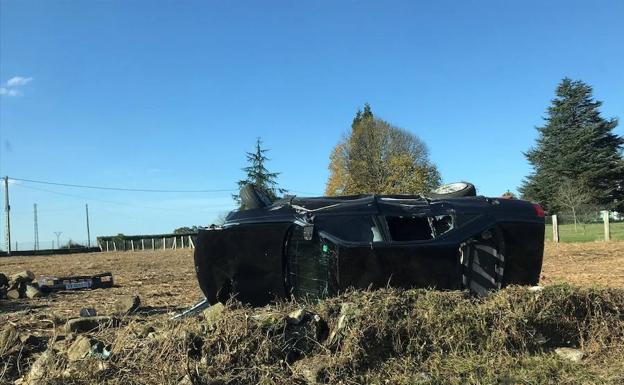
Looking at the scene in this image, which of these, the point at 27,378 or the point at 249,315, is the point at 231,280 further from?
the point at 27,378

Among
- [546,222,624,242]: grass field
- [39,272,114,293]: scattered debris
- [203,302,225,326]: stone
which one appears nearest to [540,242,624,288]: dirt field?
[203,302,225,326]: stone

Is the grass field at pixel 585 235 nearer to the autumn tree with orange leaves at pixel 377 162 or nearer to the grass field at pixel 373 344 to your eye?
the autumn tree with orange leaves at pixel 377 162

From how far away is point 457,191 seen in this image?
6.82m

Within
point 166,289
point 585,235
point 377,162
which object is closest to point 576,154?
point 377,162

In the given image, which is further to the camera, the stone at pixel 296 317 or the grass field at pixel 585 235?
the grass field at pixel 585 235

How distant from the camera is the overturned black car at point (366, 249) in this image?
5484mm

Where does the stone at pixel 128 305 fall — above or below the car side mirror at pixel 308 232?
below

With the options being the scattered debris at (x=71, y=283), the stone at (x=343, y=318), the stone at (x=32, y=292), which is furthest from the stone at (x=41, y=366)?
the scattered debris at (x=71, y=283)

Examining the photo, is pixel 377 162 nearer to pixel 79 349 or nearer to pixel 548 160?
pixel 548 160

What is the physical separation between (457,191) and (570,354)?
2411 millimetres

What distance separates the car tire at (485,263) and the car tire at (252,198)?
2216 mm

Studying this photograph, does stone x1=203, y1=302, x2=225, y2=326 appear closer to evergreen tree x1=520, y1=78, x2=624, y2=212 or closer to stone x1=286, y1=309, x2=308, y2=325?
stone x1=286, y1=309, x2=308, y2=325

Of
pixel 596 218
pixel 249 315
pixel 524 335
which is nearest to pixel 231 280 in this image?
pixel 249 315

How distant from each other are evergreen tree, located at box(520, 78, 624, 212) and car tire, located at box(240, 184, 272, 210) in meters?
55.9
